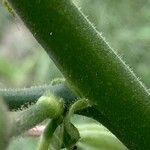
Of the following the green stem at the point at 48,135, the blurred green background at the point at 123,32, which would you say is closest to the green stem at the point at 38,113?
the green stem at the point at 48,135

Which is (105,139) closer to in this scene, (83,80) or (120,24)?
(83,80)

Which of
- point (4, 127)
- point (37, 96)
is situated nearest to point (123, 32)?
point (37, 96)

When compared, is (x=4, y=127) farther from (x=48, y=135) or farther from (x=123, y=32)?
(x=123, y=32)

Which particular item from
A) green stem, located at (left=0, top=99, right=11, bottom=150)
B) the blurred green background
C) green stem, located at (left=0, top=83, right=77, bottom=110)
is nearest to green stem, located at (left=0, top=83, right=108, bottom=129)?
green stem, located at (left=0, top=83, right=77, bottom=110)

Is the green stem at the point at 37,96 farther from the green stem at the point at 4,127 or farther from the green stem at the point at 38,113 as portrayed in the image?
the green stem at the point at 4,127

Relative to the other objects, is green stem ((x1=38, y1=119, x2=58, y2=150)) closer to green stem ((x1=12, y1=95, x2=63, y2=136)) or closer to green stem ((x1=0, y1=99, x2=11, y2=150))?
green stem ((x1=12, y1=95, x2=63, y2=136))

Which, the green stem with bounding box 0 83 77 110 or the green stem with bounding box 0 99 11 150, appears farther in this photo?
the green stem with bounding box 0 83 77 110

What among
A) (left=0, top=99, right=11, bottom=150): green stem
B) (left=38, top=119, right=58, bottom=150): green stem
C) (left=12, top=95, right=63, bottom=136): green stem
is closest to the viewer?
(left=0, top=99, right=11, bottom=150): green stem

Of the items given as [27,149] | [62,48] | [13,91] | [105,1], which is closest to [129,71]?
[62,48]

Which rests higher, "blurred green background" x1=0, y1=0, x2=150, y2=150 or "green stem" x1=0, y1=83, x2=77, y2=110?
"blurred green background" x1=0, y1=0, x2=150, y2=150

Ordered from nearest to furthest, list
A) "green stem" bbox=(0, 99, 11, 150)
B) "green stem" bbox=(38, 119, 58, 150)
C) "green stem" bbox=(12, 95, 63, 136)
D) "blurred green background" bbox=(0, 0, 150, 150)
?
"green stem" bbox=(0, 99, 11, 150) → "green stem" bbox=(12, 95, 63, 136) → "green stem" bbox=(38, 119, 58, 150) → "blurred green background" bbox=(0, 0, 150, 150)
